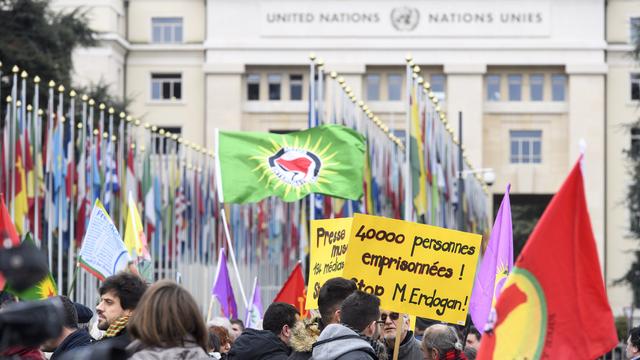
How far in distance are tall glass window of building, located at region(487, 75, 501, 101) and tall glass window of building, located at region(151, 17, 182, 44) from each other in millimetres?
13981

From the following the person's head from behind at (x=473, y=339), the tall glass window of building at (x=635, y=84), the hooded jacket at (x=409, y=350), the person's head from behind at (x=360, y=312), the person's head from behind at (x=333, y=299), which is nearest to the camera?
the person's head from behind at (x=360, y=312)

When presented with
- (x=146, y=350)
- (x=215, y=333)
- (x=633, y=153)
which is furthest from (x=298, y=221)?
(x=146, y=350)

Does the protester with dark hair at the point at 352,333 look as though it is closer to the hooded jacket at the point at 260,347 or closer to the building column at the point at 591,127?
the hooded jacket at the point at 260,347

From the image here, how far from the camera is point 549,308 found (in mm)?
7754

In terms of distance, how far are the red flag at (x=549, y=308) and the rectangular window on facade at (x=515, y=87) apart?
68.5 metres

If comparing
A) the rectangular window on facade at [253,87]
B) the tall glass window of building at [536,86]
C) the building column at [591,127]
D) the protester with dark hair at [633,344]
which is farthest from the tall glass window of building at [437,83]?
the protester with dark hair at [633,344]

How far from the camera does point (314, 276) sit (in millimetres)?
13086

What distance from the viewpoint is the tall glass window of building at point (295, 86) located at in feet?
249

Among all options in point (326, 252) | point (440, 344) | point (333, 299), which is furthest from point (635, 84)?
point (333, 299)

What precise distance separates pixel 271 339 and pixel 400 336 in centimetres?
85

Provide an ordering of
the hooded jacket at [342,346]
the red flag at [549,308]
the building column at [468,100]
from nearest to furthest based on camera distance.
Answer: the red flag at [549,308]
the hooded jacket at [342,346]
the building column at [468,100]

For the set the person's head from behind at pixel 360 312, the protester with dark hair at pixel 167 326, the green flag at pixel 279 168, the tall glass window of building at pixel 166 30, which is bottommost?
the person's head from behind at pixel 360 312

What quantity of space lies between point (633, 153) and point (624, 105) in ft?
96.9

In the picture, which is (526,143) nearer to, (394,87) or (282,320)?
(394,87)
